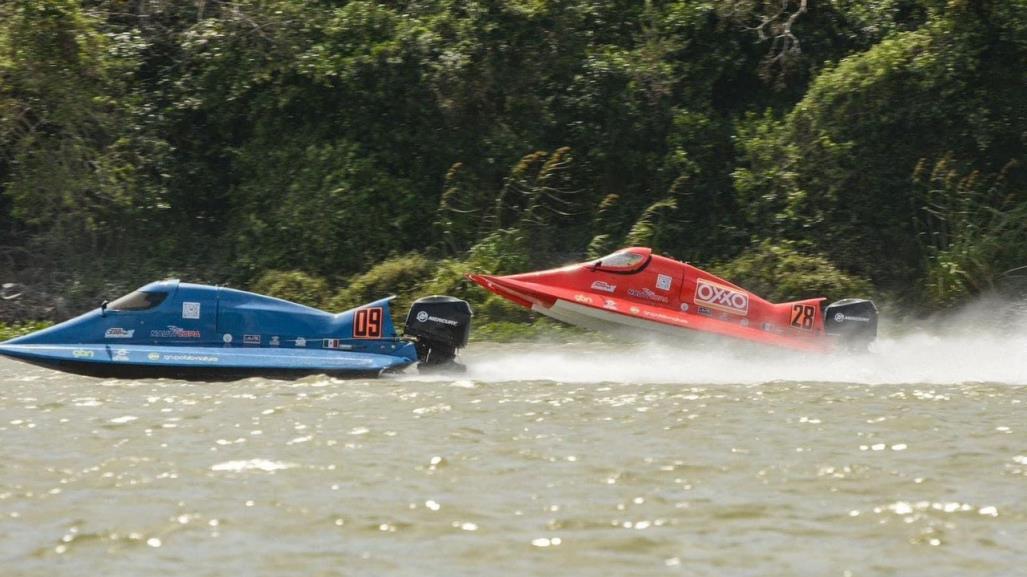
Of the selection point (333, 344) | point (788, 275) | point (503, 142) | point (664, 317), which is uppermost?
point (503, 142)

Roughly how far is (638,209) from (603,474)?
1472cm

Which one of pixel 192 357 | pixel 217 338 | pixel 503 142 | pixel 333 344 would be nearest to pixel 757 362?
pixel 333 344

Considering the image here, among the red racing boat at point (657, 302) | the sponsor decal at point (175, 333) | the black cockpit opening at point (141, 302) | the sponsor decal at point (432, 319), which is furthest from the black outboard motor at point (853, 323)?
the black cockpit opening at point (141, 302)

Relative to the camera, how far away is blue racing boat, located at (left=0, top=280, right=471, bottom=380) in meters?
13.7

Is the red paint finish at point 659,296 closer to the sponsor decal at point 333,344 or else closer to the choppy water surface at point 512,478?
the choppy water surface at point 512,478

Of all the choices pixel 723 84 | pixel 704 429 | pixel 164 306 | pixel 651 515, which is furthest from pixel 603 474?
pixel 723 84

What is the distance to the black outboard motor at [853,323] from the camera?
16.0 m

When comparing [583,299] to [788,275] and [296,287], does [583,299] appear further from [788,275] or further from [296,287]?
[296,287]

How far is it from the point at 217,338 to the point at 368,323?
1.57 m

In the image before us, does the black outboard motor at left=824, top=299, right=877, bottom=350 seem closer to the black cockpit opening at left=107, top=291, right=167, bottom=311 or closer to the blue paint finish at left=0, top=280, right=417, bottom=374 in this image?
the blue paint finish at left=0, top=280, right=417, bottom=374

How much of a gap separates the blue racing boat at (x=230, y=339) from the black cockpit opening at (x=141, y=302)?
10 mm

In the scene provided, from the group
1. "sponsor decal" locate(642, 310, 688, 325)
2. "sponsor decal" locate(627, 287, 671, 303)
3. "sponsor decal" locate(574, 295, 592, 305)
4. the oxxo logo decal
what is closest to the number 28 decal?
the oxxo logo decal

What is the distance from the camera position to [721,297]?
16.7 metres

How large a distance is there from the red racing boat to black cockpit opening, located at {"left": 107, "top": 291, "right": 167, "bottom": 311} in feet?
13.4
